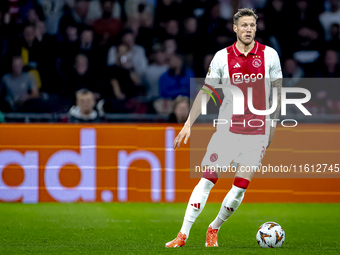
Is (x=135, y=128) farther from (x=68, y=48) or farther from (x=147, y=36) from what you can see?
(x=147, y=36)

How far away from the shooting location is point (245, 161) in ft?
17.8

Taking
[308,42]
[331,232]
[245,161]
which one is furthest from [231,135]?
[308,42]

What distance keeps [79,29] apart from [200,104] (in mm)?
5961

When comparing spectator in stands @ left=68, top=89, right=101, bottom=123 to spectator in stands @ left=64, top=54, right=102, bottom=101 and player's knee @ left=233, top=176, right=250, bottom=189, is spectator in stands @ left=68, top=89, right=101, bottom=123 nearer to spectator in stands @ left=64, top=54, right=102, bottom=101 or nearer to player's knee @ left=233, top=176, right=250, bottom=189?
spectator in stands @ left=64, top=54, right=102, bottom=101

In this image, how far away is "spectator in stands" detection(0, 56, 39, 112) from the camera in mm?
10227

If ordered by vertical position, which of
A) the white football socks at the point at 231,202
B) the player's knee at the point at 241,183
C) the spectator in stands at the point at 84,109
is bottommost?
the white football socks at the point at 231,202

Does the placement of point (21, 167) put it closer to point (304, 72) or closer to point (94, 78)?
point (94, 78)

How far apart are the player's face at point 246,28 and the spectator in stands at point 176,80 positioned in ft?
15.5

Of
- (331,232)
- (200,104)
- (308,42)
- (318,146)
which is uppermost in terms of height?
(308,42)

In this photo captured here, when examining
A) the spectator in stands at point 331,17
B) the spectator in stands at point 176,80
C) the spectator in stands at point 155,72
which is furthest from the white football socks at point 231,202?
the spectator in stands at point 331,17

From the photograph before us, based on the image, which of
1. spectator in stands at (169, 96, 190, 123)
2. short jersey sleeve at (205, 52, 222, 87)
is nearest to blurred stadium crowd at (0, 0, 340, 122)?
spectator in stands at (169, 96, 190, 123)

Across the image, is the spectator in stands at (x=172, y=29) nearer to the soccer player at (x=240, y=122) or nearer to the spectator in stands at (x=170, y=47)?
the spectator in stands at (x=170, y=47)

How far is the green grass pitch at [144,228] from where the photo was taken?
5.32m

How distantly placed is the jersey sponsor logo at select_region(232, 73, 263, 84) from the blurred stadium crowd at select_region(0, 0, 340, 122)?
13.1 ft
